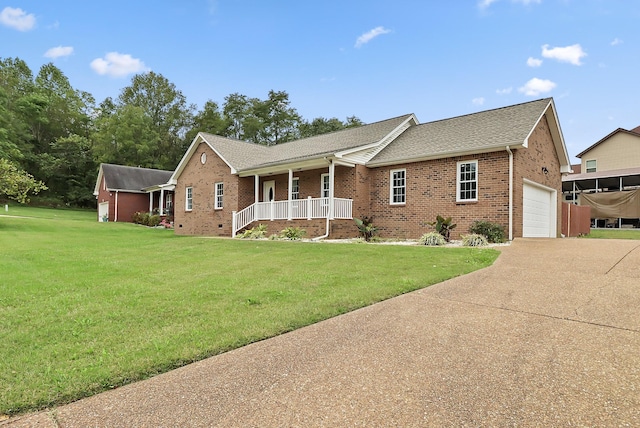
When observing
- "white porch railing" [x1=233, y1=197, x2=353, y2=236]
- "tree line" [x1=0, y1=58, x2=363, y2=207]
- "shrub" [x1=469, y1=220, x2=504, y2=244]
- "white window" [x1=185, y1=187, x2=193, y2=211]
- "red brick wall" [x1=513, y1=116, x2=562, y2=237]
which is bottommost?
"shrub" [x1=469, y1=220, x2=504, y2=244]

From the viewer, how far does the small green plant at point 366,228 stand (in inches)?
580

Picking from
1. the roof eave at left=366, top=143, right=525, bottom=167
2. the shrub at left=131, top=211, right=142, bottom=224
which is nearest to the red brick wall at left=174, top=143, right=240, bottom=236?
the roof eave at left=366, top=143, right=525, bottom=167

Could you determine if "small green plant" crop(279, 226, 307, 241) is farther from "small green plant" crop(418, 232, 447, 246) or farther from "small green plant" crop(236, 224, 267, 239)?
"small green plant" crop(418, 232, 447, 246)

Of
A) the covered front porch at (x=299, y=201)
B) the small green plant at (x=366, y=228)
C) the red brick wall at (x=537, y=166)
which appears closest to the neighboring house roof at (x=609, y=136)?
the red brick wall at (x=537, y=166)

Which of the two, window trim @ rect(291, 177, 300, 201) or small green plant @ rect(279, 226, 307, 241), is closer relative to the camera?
Result: small green plant @ rect(279, 226, 307, 241)

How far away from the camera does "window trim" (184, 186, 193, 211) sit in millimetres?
22734

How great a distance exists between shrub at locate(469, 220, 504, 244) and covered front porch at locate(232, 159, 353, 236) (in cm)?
500

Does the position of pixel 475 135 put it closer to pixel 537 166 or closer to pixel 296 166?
pixel 537 166

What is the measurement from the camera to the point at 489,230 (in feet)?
41.2

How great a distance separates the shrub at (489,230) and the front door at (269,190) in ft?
34.2

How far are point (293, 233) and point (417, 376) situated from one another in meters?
12.7

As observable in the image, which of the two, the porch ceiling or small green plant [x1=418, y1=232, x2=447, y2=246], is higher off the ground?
the porch ceiling

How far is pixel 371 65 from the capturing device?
21812 millimetres

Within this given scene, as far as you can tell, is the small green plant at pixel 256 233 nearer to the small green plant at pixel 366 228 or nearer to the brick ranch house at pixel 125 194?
the small green plant at pixel 366 228
